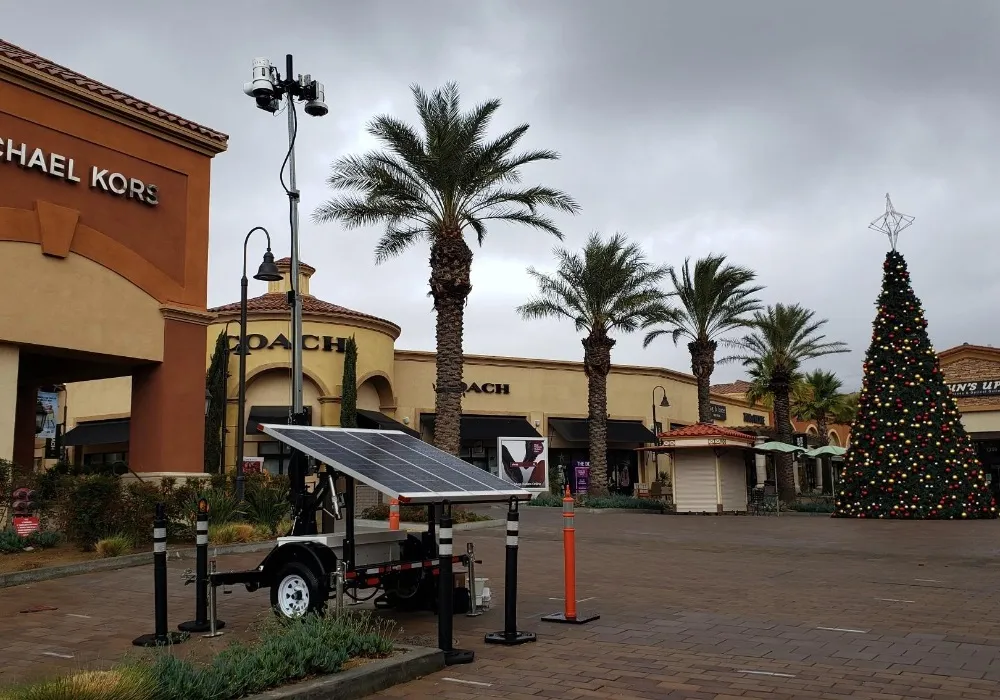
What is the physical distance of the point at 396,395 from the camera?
41.4 m

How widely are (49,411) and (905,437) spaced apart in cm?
3309

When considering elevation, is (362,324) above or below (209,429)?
above

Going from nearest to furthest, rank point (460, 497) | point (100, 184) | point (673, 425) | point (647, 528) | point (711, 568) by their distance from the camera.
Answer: point (460, 497), point (711, 568), point (100, 184), point (647, 528), point (673, 425)

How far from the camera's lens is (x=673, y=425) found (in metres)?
50.0

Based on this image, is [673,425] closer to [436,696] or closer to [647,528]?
[647,528]

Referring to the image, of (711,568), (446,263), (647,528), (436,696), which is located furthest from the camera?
(446,263)

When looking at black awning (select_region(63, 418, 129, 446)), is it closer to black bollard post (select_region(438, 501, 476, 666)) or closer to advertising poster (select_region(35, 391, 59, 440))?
advertising poster (select_region(35, 391, 59, 440))

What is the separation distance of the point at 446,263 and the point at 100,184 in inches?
445

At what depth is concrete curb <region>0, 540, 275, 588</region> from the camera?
40.1 feet

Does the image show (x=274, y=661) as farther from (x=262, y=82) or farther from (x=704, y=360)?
(x=704, y=360)

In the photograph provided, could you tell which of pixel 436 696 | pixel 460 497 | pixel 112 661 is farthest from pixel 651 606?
pixel 112 661

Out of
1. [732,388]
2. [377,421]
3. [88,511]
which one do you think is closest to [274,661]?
[88,511]

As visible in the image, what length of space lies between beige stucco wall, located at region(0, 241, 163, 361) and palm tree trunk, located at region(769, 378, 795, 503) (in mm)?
29734

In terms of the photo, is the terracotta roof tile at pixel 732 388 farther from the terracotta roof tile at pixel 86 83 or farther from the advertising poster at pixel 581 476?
the terracotta roof tile at pixel 86 83
